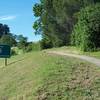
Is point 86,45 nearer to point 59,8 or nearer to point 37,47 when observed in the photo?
point 59,8

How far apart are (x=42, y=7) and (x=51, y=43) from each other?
490cm

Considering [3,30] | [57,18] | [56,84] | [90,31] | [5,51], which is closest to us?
[56,84]

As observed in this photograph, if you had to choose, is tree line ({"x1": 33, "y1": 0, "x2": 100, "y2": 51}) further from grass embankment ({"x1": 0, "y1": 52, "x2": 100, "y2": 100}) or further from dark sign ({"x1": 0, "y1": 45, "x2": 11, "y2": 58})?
grass embankment ({"x1": 0, "y1": 52, "x2": 100, "y2": 100})

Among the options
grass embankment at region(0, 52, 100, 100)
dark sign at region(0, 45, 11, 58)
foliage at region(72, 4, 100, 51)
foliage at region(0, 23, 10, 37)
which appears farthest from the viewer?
foliage at region(0, 23, 10, 37)

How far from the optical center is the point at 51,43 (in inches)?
2272

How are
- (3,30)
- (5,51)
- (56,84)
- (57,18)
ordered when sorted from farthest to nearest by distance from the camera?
1. (3,30)
2. (57,18)
3. (5,51)
4. (56,84)

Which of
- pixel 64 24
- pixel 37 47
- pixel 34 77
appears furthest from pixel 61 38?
pixel 34 77

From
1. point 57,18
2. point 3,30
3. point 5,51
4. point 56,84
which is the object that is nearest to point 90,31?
point 5,51

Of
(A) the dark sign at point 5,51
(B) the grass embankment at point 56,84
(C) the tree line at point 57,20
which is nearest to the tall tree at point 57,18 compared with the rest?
(C) the tree line at point 57,20

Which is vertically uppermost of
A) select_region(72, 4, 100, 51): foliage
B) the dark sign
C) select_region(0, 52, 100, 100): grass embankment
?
select_region(72, 4, 100, 51): foliage

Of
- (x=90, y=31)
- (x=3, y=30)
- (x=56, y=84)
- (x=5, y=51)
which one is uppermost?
(x=3, y=30)

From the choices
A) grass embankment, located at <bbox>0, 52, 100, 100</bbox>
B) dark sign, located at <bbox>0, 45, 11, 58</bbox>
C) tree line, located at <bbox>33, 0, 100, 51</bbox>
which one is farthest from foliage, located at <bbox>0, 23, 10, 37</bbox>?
grass embankment, located at <bbox>0, 52, 100, 100</bbox>

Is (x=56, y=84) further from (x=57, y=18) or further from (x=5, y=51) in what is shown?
(x=57, y=18)

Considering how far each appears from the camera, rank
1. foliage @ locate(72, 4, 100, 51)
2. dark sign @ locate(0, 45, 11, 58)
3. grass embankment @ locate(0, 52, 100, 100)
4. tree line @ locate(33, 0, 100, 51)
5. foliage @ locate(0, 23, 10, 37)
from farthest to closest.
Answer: foliage @ locate(0, 23, 10, 37) → tree line @ locate(33, 0, 100, 51) → foliage @ locate(72, 4, 100, 51) → dark sign @ locate(0, 45, 11, 58) → grass embankment @ locate(0, 52, 100, 100)
